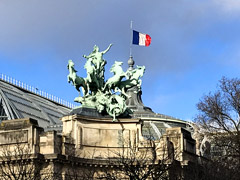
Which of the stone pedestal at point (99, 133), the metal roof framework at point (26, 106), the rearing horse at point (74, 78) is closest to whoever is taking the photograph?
the stone pedestal at point (99, 133)

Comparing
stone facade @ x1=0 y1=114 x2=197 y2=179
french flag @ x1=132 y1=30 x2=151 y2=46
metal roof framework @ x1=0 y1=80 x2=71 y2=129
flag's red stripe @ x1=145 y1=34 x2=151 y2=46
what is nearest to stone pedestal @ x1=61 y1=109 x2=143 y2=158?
stone facade @ x1=0 y1=114 x2=197 y2=179

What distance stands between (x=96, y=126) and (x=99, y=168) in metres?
4.61

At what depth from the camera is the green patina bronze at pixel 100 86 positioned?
7219 centimetres

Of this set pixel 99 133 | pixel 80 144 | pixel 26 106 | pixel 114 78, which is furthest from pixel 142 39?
pixel 26 106

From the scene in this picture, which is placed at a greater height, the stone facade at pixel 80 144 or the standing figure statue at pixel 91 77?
the standing figure statue at pixel 91 77

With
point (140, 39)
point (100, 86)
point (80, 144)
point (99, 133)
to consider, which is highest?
point (140, 39)

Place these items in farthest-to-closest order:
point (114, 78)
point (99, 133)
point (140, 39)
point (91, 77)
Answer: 1. point (140, 39)
2. point (114, 78)
3. point (91, 77)
4. point (99, 133)

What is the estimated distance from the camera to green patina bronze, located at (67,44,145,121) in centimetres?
7219

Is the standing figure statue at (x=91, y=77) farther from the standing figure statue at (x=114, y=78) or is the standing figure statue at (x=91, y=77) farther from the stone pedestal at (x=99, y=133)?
the stone pedestal at (x=99, y=133)

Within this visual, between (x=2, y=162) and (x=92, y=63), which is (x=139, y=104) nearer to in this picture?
(x=92, y=63)

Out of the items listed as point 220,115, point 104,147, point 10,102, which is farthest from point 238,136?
point 10,102

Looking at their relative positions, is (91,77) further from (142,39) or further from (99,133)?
(142,39)

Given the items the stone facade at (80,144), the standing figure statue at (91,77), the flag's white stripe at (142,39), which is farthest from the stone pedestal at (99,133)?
the flag's white stripe at (142,39)

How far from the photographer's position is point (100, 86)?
73312 millimetres
